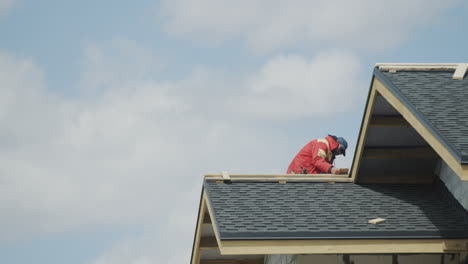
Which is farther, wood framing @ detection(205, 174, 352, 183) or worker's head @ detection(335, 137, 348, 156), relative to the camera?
worker's head @ detection(335, 137, 348, 156)

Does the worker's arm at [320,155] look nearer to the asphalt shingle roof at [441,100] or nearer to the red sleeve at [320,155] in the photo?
the red sleeve at [320,155]

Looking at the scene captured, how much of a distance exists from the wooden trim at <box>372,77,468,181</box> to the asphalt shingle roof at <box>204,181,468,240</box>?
1434mm

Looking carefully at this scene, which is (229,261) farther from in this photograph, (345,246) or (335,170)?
(345,246)

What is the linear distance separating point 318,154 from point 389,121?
238 centimetres

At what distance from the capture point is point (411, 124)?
1184 centimetres

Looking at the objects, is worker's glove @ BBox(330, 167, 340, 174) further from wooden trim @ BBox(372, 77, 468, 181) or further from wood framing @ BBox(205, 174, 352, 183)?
wooden trim @ BBox(372, 77, 468, 181)

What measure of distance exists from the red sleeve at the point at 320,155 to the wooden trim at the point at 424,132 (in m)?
2.70

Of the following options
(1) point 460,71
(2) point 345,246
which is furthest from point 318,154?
(2) point 345,246

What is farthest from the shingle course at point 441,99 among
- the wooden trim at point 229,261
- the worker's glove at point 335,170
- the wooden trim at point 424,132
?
the wooden trim at point 229,261

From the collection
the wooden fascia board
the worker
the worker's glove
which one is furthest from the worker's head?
the wooden fascia board

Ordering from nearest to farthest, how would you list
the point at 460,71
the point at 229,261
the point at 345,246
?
1. the point at 345,246
2. the point at 460,71
3. the point at 229,261

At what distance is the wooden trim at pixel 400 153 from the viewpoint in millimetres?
13656

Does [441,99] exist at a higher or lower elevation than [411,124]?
higher

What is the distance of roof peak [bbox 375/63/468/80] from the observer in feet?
43.1
